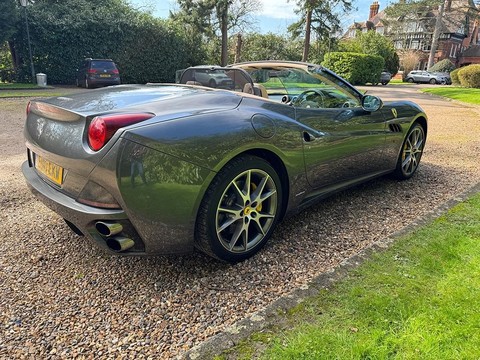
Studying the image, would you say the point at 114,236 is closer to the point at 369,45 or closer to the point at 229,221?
the point at 229,221

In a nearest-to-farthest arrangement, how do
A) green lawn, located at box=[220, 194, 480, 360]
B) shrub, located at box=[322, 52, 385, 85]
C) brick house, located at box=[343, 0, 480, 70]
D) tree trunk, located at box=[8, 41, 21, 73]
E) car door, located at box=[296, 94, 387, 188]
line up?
green lawn, located at box=[220, 194, 480, 360] < car door, located at box=[296, 94, 387, 188] < tree trunk, located at box=[8, 41, 21, 73] < shrub, located at box=[322, 52, 385, 85] < brick house, located at box=[343, 0, 480, 70]

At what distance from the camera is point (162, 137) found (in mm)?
1993

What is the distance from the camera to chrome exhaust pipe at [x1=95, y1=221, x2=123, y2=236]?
2.00m

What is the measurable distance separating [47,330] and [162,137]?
1159mm

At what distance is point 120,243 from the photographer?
204 cm

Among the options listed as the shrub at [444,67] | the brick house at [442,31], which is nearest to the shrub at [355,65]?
the brick house at [442,31]

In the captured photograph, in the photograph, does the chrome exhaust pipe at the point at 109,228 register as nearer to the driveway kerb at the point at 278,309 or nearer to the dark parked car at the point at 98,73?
the driveway kerb at the point at 278,309

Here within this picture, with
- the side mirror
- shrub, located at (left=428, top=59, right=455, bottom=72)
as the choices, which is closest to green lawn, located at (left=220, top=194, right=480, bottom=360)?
the side mirror

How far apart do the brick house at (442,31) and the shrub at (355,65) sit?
13635 mm

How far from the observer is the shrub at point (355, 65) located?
2839 cm

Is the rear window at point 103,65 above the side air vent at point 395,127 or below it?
above

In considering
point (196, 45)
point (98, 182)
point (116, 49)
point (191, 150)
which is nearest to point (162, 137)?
point (191, 150)

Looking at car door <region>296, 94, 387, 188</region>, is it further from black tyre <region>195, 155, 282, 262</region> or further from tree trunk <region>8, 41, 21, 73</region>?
tree trunk <region>8, 41, 21, 73</region>

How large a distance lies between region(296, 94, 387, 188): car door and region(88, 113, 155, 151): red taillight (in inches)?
50.8
